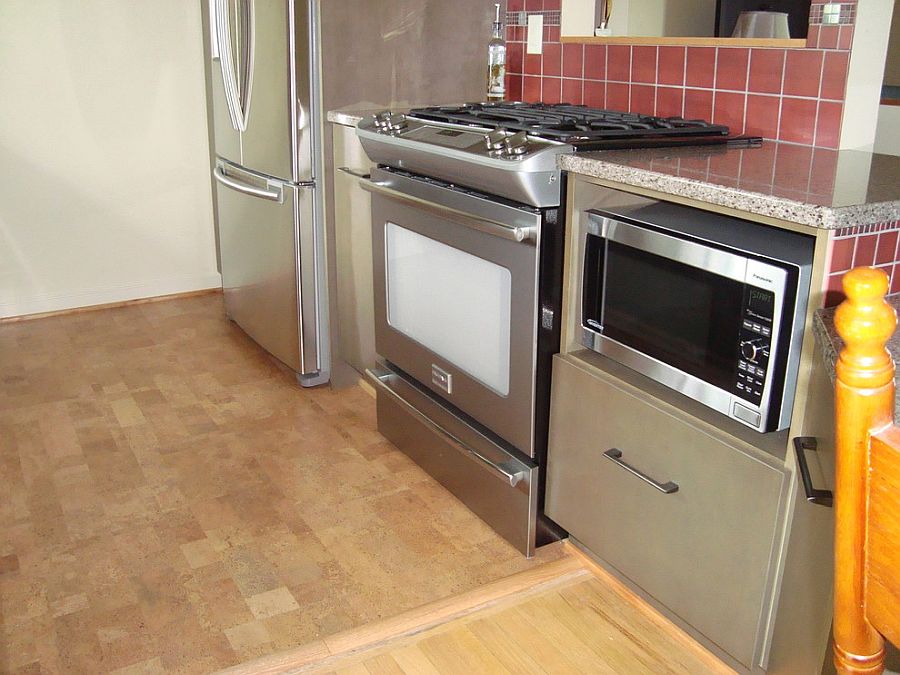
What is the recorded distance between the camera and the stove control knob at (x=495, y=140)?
1.84m

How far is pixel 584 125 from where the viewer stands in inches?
77.5

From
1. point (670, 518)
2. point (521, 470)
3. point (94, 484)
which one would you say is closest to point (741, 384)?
point (670, 518)

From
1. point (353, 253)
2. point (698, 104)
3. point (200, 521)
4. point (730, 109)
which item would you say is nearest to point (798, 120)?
point (730, 109)

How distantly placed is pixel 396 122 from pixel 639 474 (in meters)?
1.12

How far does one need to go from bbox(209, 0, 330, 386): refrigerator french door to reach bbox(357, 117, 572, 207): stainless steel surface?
587mm

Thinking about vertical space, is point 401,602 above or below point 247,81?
below

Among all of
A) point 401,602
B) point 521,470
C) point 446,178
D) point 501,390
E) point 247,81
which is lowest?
point 401,602

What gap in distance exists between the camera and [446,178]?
2.07 m

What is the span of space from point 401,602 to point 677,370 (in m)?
0.80

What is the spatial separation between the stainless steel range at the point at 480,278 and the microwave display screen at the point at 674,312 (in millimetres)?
165

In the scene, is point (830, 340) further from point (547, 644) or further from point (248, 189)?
point (248, 189)

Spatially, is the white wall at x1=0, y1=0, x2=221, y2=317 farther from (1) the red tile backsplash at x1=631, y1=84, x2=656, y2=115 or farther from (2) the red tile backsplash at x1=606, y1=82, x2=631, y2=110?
(1) the red tile backsplash at x1=631, y1=84, x2=656, y2=115

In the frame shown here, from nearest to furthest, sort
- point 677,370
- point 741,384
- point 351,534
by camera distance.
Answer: point 741,384 → point 677,370 → point 351,534

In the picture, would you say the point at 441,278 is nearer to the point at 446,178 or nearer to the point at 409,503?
the point at 446,178
